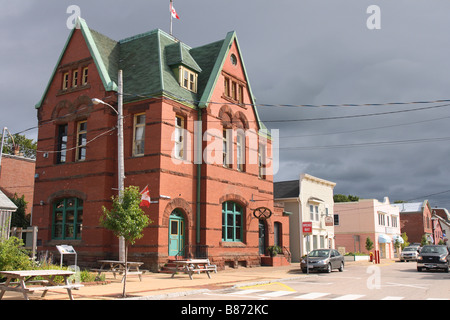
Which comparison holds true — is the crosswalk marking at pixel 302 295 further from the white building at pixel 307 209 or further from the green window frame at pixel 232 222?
the white building at pixel 307 209

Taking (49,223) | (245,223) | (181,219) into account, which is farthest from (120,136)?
(245,223)

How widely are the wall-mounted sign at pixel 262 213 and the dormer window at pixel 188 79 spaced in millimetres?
9129

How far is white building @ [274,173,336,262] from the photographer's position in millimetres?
39812

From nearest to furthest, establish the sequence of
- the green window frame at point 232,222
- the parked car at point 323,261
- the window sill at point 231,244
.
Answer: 1. the parked car at point 323,261
2. the window sill at point 231,244
3. the green window frame at point 232,222

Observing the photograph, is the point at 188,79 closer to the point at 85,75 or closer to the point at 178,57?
the point at 178,57

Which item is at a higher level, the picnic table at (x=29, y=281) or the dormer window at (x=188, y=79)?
the dormer window at (x=188, y=79)

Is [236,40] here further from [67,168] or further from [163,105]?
[67,168]

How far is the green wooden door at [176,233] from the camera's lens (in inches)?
932

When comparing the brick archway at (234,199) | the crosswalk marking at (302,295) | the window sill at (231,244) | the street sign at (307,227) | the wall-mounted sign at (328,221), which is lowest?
the crosswalk marking at (302,295)

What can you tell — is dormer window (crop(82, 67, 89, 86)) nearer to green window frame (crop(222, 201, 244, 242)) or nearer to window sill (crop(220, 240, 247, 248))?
green window frame (crop(222, 201, 244, 242))

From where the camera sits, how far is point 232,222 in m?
28.0

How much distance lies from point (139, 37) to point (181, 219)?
12252 mm

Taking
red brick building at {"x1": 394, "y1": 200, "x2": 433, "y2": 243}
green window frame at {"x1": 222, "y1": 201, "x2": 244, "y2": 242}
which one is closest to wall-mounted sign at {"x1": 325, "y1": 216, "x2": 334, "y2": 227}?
green window frame at {"x1": 222, "y1": 201, "x2": 244, "y2": 242}

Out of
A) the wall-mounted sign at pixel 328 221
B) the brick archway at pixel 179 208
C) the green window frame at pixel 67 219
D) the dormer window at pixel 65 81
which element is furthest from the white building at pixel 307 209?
the dormer window at pixel 65 81
